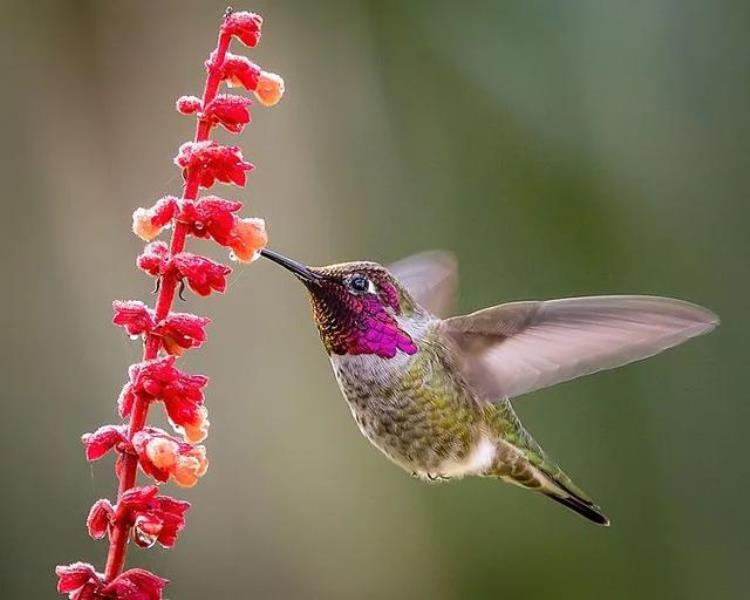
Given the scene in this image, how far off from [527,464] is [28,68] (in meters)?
1.63

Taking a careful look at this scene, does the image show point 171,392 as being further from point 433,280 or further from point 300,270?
point 433,280

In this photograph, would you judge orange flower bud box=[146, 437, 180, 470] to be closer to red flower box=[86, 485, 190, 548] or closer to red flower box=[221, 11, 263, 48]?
red flower box=[86, 485, 190, 548]

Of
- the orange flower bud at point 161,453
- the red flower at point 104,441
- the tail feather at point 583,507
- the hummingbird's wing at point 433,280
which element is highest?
the hummingbird's wing at point 433,280

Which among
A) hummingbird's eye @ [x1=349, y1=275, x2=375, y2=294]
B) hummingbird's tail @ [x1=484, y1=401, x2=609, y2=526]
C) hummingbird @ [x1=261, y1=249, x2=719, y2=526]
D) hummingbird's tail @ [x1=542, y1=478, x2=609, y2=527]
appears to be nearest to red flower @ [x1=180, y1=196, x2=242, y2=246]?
hummingbird @ [x1=261, y1=249, x2=719, y2=526]

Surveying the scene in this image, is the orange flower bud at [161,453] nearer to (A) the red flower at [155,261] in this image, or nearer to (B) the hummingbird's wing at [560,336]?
(A) the red flower at [155,261]

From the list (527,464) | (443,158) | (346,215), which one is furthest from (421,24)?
(527,464)

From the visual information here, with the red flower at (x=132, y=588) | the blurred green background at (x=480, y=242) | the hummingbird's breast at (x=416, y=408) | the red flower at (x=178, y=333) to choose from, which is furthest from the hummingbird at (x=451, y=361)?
the blurred green background at (x=480, y=242)

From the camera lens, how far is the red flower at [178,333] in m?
0.91

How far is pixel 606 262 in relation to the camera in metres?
2.97

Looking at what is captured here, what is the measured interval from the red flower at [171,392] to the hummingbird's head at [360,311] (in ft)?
1.98

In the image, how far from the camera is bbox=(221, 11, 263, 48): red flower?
0.99 meters

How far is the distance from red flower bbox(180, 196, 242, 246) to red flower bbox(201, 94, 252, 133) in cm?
8

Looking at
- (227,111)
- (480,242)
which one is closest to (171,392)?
(227,111)

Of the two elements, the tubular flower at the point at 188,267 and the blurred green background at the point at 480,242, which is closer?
the tubular flower at the point at 188,267
